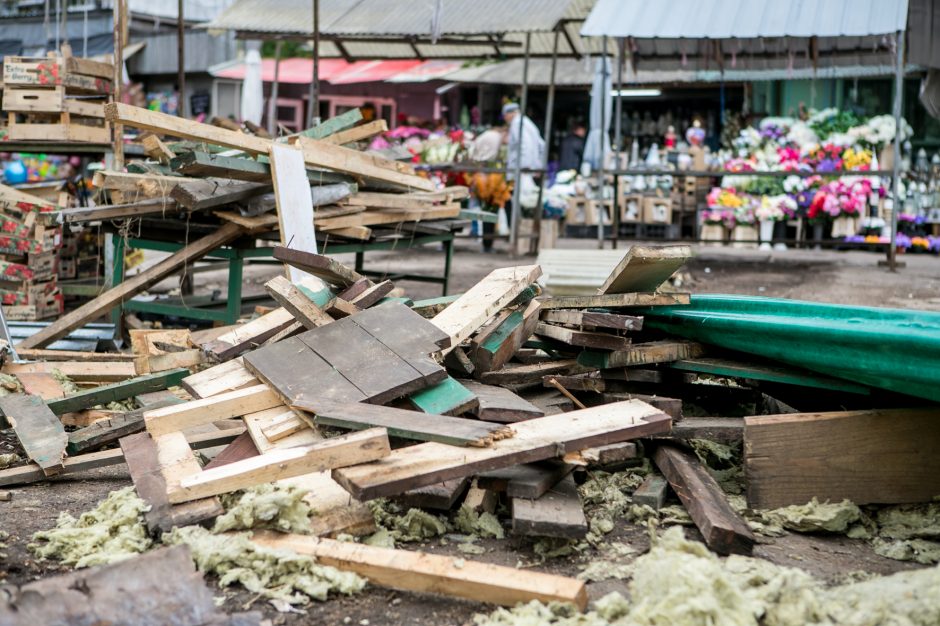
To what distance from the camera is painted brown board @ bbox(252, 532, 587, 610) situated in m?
3.05

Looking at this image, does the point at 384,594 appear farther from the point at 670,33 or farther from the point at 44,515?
the point at 670,33

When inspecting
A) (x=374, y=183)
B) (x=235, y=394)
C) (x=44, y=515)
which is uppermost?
(x=374, y=183)

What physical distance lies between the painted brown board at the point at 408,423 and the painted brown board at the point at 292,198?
107 inches

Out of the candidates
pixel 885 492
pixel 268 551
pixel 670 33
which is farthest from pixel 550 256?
pixel 268 551

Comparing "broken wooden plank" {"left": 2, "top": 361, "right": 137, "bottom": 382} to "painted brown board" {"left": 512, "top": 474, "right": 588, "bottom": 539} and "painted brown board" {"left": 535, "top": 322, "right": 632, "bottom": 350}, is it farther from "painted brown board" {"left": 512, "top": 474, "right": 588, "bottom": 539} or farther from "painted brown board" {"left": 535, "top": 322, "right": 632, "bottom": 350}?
"painted brown board" {"left": 512, "top": 474, "right": 588, "bottom": 539}

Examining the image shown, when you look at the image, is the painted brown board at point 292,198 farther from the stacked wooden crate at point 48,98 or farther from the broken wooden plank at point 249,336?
the stacked wooden crate at point 48,98

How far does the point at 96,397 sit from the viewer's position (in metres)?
5.20

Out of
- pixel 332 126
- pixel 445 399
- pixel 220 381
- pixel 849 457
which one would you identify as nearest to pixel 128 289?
pixel 332 126

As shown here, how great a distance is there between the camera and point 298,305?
199 inches

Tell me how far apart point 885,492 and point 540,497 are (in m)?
1.47

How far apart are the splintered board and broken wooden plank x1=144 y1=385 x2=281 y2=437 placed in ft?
0.39

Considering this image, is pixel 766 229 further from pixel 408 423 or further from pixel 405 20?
pixel 408 423

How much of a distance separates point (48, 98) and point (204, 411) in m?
Result: 5.83

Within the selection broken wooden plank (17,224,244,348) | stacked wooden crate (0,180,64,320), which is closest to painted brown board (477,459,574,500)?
broken wooden plank (17,224,244,348)
